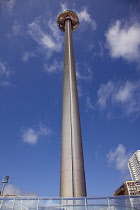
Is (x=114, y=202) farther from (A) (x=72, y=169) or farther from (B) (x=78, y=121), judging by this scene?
(B) (x=78, y=121)

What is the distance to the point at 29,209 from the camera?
11016 mm

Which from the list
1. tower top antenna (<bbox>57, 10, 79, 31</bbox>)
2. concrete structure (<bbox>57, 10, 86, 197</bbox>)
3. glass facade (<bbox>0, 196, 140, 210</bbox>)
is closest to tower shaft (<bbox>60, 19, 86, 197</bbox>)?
concrete structure (<bbox>57, 10, 86, 197</bbox>)

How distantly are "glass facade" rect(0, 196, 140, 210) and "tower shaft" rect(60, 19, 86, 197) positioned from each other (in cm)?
867

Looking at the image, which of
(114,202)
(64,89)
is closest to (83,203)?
(114,202)

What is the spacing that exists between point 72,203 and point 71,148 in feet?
38.0

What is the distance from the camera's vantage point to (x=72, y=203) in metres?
11.0

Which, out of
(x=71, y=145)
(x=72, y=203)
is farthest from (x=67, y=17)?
(x=72, y=203)

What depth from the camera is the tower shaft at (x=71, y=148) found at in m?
19.6

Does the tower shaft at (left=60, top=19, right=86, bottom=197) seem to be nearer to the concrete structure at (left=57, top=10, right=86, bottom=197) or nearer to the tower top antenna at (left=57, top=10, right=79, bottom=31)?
the concrete structure at (left=57, top=10, right=86, bottom=197)

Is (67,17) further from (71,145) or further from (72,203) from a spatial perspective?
(72,203)

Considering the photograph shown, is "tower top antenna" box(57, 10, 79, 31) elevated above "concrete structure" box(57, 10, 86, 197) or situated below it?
above

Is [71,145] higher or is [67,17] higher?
[67,17]

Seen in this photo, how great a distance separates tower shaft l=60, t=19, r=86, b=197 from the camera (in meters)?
19.6

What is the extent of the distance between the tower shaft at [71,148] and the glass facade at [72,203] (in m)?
8.67
